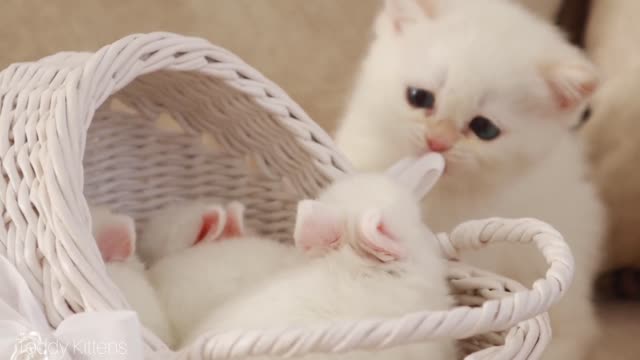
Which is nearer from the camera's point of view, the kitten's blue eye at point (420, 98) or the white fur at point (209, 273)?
the white fur at point (209, 273)

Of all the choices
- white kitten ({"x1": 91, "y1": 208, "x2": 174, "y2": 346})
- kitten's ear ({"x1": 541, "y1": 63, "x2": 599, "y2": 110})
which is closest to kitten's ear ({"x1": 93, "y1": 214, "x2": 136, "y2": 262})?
→ white kitten ({"x1": 91, "y1": 208, "x2": 174, "y2": 346})

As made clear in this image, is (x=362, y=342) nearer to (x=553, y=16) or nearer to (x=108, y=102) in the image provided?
(x=108, y=102)

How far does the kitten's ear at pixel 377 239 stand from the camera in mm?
803

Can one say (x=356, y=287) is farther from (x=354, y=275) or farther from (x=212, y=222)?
(x=212, y=222)

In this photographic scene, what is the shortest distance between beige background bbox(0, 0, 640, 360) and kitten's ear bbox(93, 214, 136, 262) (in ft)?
2.49

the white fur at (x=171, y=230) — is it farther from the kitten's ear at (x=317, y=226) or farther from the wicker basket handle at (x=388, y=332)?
the wicker basket handle at (x=388, y=332)

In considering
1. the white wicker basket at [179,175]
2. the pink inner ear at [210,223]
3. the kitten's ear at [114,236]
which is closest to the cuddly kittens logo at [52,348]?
the white wicker basket at [179,175]

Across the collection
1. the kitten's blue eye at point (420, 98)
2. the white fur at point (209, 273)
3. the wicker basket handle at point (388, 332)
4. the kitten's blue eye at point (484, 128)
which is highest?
the kitten's blue eye at point (420, 98)

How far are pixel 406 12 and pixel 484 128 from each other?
21 cm

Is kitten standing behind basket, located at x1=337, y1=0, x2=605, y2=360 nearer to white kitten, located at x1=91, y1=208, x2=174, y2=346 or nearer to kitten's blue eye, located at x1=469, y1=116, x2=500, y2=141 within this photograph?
kitten's blue eye, located at x1=469, y1=116, x2=500, y2=141

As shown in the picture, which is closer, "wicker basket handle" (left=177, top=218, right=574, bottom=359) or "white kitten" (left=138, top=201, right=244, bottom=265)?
"wicker basket handle" (left=177, top=218, right=574, bottom=359)

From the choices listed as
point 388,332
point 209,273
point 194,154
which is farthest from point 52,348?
point 194,154

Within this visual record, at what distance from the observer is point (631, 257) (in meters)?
1.45

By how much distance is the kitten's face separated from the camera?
3.56 feet
